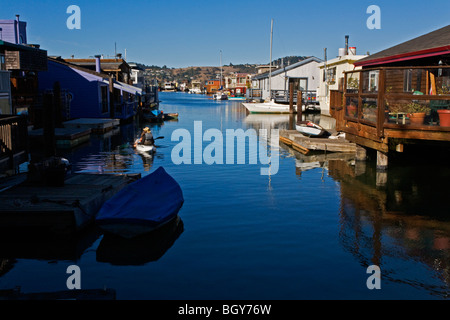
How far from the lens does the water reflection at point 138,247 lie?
9.98 meters

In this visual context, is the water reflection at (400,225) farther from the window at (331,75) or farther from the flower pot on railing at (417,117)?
the window at (331,75)

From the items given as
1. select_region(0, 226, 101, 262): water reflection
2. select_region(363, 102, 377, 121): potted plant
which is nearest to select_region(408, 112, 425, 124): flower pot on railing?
select_region(363, 102, 377, 121): potted plant

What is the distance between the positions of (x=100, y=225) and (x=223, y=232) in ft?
9.95

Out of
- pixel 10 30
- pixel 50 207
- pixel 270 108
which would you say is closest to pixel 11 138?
pixel 50 207

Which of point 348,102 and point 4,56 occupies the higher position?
point 4,56

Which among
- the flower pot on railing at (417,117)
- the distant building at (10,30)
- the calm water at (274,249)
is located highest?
the distant building at (10,30)

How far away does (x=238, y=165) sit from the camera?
851 inches

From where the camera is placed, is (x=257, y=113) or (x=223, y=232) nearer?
(x=223, y=232)

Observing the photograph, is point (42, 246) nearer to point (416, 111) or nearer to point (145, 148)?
point (416, 111)

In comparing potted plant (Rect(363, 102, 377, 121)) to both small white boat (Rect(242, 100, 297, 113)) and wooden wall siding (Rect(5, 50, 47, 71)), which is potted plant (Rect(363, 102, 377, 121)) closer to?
wooden wall siding (Rect(5, 50, 47, 71))

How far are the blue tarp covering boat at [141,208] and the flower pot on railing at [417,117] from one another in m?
8.29

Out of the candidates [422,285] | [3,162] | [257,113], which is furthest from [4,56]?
[257,113]

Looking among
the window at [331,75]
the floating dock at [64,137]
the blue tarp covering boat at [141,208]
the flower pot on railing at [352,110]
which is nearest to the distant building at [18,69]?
the floating dock at [64,137]

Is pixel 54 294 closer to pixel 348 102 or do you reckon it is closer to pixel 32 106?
pixel 348 102
